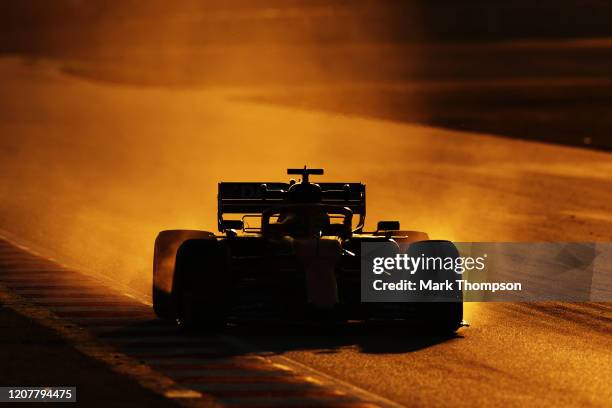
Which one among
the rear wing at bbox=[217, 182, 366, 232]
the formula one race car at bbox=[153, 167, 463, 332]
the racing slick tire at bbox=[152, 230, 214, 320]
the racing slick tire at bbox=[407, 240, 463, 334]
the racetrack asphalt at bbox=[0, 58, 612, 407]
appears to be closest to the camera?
the racetrack asphalt at bbox=[0, 58, 612, 407]

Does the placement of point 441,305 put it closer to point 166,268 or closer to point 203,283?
point 203,283

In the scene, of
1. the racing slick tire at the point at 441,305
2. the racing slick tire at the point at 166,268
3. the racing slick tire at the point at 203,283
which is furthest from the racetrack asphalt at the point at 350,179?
the racing slick tire at the point at 166,268

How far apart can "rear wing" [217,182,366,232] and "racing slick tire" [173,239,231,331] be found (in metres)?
2.58

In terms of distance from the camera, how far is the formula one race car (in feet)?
77.5

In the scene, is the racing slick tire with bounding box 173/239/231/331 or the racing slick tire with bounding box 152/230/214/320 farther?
the racing slick tire with bounding box 152/230/214/320

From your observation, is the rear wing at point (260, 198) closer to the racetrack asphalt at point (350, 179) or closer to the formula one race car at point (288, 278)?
the formula one race car at point (288, 278)

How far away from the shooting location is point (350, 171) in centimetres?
5159

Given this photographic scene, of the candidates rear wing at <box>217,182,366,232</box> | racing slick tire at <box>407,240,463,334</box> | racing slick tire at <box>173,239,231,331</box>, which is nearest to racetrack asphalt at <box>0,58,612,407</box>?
racing slick tire at <box>407,240,463,334</box>

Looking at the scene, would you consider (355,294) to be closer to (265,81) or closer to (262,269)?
(262,269)

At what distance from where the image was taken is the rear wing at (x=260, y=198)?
87.5 ft

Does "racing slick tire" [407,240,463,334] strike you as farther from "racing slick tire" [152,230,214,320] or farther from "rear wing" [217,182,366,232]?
"racing slick tire" [152,230,214,320]

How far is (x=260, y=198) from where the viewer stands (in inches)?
1050

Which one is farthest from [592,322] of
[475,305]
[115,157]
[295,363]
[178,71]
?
[178,71]

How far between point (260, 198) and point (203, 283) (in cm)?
321
